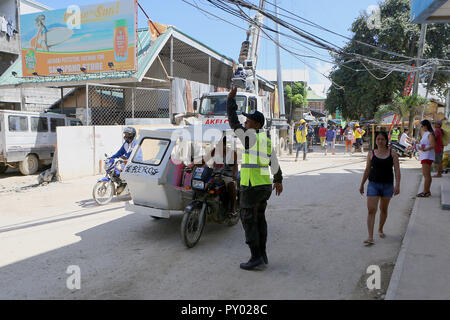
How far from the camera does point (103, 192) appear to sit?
311 inches

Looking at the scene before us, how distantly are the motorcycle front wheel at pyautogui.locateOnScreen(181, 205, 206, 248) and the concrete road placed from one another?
5.6 inches

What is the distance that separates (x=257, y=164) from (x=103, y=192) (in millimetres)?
4686

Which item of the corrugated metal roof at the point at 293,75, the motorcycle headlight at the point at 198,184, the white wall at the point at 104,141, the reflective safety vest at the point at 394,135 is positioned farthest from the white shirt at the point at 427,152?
the corrugated metal roof at the point at 293,75

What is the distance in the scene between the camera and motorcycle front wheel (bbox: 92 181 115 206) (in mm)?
7676

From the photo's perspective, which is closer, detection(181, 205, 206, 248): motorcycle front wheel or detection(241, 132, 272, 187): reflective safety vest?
detection(241, 132, 272, 187): reflective safety vest

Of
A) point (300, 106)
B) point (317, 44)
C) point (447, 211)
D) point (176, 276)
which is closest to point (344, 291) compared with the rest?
point (176, 276)

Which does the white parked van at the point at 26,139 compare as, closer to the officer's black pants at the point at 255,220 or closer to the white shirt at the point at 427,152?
the officer's black pants at the point at 255,220

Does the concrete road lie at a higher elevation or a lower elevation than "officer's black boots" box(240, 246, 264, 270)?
lower

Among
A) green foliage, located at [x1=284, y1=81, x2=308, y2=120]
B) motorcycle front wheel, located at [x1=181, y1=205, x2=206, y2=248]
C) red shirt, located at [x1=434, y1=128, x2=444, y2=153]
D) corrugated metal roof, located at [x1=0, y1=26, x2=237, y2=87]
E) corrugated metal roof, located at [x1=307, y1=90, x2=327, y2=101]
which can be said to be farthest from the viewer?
corrugated metal roof, located at [x1=307, y1=90, x2=327, y2=101]

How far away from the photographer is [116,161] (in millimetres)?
8008

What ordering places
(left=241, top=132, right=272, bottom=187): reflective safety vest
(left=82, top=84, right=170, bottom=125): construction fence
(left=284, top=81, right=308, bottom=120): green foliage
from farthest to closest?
(left=284, top=81, right=308, bottom=120): green foliage, (left=82, top=84, right=170, bottom=125): construction fence, (left=241, top=132, right=272, bottom=187): reflective safety vest

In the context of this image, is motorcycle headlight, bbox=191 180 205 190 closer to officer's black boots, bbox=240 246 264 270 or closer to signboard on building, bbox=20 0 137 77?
officer's black boots, bbox=240 246 264 270

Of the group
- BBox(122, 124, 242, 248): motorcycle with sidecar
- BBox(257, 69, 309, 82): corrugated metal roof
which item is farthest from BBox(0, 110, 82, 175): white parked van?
BBox(257, 69, 309, 82): corrugated metal roof
